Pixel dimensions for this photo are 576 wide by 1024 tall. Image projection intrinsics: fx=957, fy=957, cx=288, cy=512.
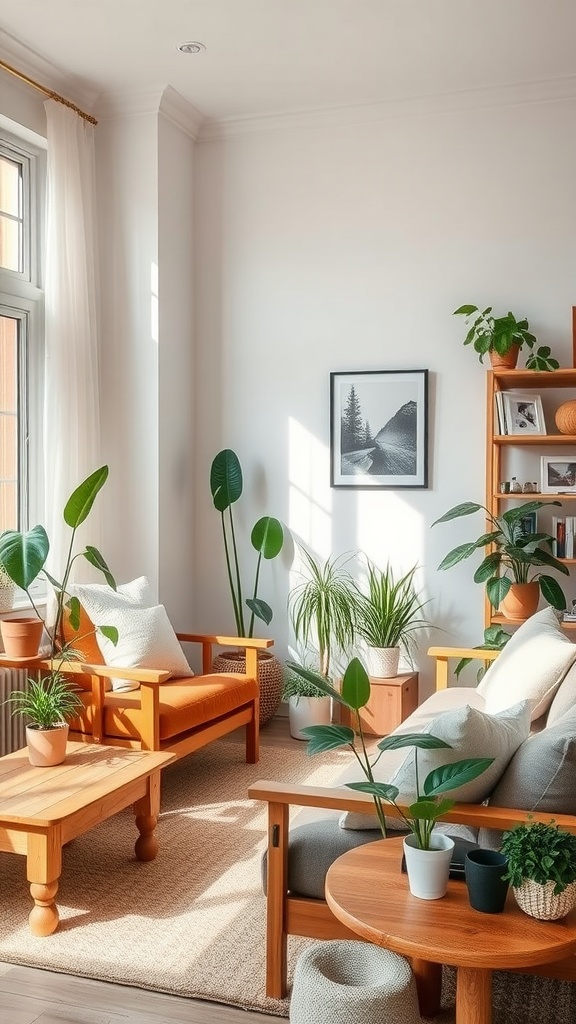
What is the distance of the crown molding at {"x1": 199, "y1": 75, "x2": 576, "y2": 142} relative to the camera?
4957mm

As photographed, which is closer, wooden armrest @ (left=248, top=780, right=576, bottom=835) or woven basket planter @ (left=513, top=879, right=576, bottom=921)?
woven basket planter @ (left=513, top=879, right=576, bottom=921)

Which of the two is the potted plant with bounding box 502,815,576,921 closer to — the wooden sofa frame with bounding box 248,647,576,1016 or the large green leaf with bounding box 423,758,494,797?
the large green leaf with bounding box 423,758,494,797

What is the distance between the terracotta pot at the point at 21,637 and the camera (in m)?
4.03

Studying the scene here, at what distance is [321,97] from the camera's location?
17.1 feet

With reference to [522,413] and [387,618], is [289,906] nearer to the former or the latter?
[387,618]

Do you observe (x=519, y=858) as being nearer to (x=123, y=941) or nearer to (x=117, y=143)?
(x=123, y=941)

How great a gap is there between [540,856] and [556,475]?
3.19 metres

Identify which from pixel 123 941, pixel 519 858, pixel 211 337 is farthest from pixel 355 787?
pixel 211 337

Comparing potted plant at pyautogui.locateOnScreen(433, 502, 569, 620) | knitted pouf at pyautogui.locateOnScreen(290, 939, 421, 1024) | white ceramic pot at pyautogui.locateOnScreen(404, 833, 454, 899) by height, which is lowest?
knitted pouf at pyautogui.locateOnScreen(290, 939, 421, 1024)

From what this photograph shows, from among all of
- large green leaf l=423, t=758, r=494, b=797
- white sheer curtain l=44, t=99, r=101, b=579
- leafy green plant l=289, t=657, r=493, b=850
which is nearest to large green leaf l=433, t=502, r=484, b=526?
white sheer curtain l=44, t=99, r=101, b=579

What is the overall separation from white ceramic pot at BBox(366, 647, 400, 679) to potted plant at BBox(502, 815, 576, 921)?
3143 millimetres

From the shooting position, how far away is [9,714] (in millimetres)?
4344

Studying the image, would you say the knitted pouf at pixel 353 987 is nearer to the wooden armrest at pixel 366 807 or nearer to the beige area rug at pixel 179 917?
the wooden armrest at pixel 366 807

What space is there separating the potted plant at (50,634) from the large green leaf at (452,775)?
5.65 ft
